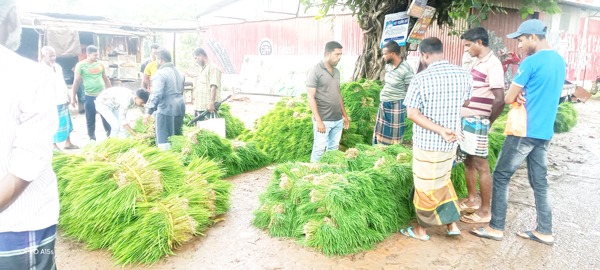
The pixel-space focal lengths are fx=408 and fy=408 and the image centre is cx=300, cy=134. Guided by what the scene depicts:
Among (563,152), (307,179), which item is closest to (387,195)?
(307,179)

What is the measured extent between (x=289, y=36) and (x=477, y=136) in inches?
542

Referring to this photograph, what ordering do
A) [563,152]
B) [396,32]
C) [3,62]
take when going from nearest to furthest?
[3,62] < [396,32] < [563,152]

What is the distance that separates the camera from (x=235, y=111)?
12625mm

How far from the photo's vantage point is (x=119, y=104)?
6145 mm

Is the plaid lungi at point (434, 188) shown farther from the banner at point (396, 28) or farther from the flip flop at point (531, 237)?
the banner at point (396, 28)

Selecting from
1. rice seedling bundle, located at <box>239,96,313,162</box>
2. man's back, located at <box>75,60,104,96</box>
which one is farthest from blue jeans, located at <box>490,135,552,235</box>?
man's back, located at <box>75,60,104,96</box>

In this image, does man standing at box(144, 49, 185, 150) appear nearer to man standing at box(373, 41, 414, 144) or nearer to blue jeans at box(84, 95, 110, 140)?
blue jeans at box(84, 95, 110, 140)

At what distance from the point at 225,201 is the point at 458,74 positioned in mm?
2520

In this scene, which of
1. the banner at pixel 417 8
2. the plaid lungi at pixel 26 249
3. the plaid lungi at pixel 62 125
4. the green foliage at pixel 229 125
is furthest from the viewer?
the green foliage at pixel 229 125

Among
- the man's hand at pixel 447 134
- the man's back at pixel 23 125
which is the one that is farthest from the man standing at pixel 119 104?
the man's back at pixel 23 125

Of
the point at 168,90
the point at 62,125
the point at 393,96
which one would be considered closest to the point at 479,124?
the point at 393,96

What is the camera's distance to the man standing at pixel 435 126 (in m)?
3.22

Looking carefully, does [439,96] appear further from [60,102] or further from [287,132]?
[60,102]

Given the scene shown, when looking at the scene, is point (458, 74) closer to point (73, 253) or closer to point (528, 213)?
point (528, 213)
